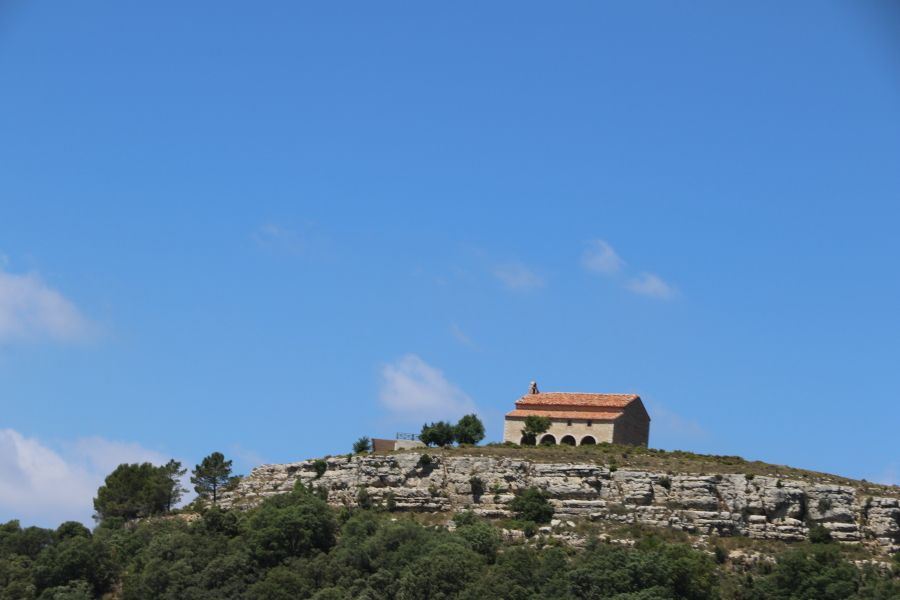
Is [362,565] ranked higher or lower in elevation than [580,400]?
lower

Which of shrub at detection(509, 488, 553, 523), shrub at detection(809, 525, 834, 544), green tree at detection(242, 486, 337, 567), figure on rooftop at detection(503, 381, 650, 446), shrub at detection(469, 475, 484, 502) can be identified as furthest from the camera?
figure on rooftop at detection(503, 381, 650, 446)

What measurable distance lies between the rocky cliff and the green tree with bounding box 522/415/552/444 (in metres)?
6.90

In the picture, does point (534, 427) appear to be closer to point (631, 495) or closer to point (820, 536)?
point (631, 495)

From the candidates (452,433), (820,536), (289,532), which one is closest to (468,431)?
(452,433)

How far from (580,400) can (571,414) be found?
67.6 inches

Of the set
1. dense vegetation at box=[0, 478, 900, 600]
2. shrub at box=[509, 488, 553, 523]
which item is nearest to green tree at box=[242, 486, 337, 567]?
dense vegetation at box=[0, 478, 900, 600]

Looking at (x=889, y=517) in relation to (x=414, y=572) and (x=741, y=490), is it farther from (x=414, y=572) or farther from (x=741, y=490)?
(x=414, y=572)

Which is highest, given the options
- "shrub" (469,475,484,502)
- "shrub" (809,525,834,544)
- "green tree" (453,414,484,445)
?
"green tree" (453,414,484,445)

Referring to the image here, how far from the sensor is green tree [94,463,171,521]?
111375 mm

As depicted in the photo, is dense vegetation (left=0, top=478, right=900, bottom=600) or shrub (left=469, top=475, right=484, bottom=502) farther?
shrub (left=469, top=475, right=484, bottom=502)

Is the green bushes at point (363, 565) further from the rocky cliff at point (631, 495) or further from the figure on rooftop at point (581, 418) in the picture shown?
the figure on rooftop at point (581, 418)

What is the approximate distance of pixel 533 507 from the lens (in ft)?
316

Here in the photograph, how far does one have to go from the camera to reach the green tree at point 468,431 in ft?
358

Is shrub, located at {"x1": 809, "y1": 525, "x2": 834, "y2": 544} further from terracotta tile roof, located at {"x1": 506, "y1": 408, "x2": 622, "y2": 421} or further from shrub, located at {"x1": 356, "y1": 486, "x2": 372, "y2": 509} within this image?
shrub, located at {"x1": 356, "y1": 486, "x2": 372, "y2": 509}
